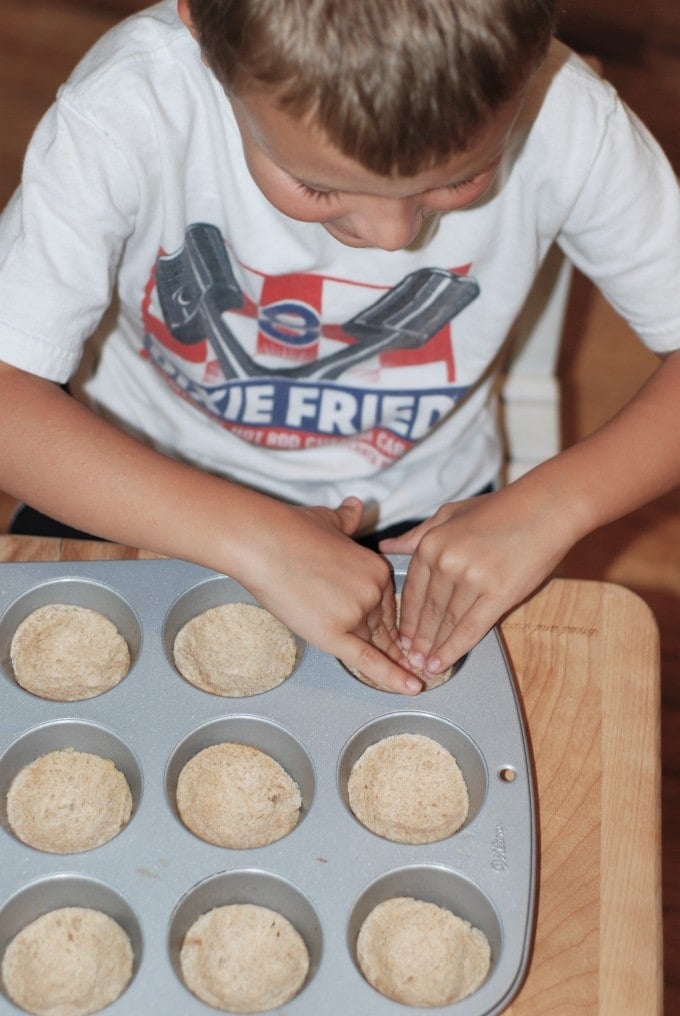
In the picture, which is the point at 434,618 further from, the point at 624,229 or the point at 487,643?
the point at 624,229

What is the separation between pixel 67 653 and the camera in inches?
34.1

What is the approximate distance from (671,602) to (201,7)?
1218mm

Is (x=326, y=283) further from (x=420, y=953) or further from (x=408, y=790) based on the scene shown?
(x=420, y=953)

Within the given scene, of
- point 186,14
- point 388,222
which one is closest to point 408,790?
point 388,222

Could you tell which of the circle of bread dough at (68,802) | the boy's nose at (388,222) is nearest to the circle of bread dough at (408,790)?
the circle of bread dough at (68,802)

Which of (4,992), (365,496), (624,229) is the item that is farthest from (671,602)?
(4,992)

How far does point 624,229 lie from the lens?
0.97 metres

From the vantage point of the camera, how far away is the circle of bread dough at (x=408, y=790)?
81 centimetres

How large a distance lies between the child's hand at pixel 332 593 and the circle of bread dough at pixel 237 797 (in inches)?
3.7

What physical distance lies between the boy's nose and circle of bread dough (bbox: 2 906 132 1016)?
457 millimetres

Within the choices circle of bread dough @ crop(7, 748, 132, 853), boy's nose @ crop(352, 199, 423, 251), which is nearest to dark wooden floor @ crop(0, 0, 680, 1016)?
circle of bread dough @ crop(7, 748, 132, 853)

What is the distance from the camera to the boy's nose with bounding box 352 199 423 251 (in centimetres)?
73

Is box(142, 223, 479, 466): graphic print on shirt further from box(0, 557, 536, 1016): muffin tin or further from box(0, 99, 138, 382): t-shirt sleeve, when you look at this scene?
box(0, 557, 536, 1016): muffin tin

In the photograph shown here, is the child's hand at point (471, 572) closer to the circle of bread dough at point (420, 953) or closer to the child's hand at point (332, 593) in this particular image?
the child's hand at point (332, 593)
